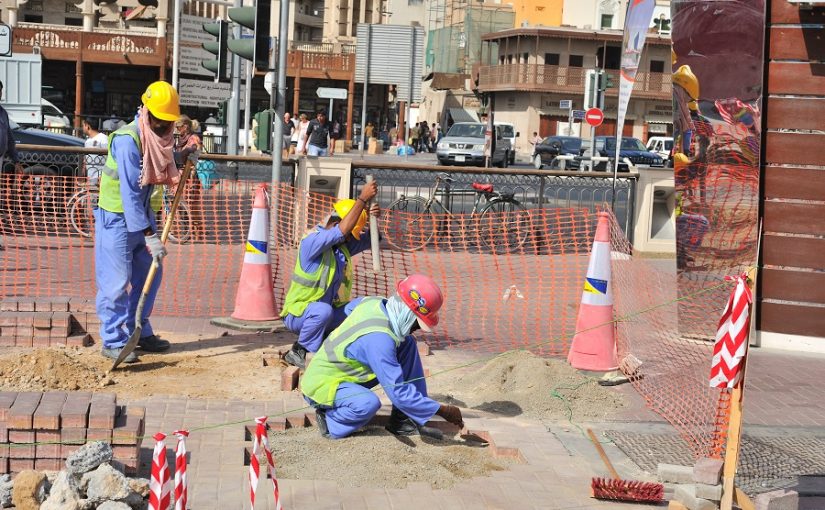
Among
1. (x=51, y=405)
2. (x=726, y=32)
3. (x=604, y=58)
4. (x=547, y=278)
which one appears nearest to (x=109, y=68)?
(x=604, y=58)

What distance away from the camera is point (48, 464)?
17.7ft

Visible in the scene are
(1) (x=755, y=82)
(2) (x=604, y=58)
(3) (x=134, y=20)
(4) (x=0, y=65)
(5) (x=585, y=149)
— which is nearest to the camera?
(1) (x=755, y=82)

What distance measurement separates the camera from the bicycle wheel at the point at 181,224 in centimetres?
1446

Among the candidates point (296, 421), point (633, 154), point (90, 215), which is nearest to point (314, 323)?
point (296, 421)

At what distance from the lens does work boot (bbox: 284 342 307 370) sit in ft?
27.8

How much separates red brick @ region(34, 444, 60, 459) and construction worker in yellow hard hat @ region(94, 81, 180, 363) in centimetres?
293

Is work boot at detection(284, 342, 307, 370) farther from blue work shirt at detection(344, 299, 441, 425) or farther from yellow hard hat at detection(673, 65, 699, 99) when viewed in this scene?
yellow hard hat at detection(673, 65, 699, 99)

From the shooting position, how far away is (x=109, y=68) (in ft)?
173

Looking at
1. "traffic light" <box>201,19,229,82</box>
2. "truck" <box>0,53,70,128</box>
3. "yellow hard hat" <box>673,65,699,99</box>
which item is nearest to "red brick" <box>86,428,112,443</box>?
"yellow hard hat" <box>673,65,699,99</box>

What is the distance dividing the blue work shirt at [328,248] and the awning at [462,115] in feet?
203

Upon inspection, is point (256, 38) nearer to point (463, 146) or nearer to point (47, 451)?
point (47, 451)

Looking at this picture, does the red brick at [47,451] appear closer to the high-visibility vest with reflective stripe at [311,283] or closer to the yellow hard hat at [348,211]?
the high-visibility vest with reflective stripe at [311,283]

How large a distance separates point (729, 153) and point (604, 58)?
184 ft

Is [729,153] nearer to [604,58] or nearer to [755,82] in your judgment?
[755,82]
